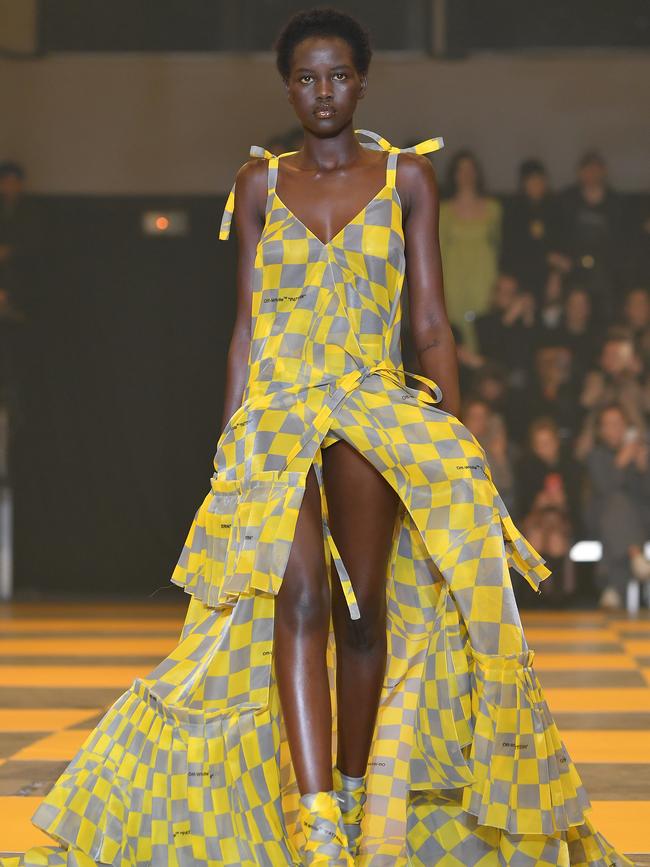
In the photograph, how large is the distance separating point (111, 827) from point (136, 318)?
251 inches

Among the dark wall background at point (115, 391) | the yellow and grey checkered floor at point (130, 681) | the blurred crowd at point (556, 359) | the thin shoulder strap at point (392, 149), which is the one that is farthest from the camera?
the dark wall background at point (115, 391)

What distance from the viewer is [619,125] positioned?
8.25 meters

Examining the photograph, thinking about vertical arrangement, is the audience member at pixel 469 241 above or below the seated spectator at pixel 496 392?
above

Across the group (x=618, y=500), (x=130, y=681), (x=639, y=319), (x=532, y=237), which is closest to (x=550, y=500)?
(x=618, y=500)

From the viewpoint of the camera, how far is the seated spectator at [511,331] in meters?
8.03

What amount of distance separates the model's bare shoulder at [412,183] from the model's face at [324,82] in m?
0.12

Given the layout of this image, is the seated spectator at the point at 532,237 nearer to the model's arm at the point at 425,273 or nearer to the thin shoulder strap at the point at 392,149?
the thin shoulder strap at the point at 392,149

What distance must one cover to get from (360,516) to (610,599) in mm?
5898

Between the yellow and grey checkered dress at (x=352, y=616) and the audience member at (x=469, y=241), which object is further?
the audience member at (x=469, y=241)

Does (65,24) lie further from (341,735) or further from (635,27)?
(341,735)

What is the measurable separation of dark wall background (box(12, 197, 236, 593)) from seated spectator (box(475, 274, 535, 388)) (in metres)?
1.47

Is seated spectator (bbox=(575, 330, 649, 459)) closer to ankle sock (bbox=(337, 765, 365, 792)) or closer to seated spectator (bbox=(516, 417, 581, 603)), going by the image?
seated spectator (bbox=(516, 417, 581, 603))

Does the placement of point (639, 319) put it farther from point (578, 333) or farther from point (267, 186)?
point (267, 186)

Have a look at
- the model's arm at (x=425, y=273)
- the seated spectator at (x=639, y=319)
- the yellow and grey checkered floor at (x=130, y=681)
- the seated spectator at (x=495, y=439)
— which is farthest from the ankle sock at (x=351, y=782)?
the seated spectator at (x=639, y=319)
